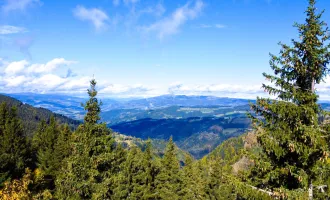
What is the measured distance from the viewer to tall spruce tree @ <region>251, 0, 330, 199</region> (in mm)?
13602

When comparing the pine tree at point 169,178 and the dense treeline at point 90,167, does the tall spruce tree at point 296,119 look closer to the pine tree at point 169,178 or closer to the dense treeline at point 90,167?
the dense treeline at point 90,167

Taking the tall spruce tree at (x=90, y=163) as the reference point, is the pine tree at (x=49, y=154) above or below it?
below

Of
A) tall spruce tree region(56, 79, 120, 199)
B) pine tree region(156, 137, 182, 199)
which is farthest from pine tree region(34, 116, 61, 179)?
tall spruce tree region(56, 79, 120, 199)

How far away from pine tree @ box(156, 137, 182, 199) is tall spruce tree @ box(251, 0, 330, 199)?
34874 mm

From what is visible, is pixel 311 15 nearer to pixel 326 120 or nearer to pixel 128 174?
pixel 326 120

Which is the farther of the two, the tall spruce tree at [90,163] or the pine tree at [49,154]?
the pine tree at [49,154]

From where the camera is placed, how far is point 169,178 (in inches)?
1959

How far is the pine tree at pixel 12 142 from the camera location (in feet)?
146

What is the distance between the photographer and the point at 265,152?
1583 centimetres

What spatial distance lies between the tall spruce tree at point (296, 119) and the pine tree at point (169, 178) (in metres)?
34.9

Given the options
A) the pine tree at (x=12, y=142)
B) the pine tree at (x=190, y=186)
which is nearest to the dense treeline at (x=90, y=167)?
the pine tree at (x=12, y=142)

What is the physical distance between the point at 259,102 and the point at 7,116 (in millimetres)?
45413

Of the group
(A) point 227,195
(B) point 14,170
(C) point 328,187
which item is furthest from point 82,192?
(A) point 227,195

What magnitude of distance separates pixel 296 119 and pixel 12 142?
4629 cm
